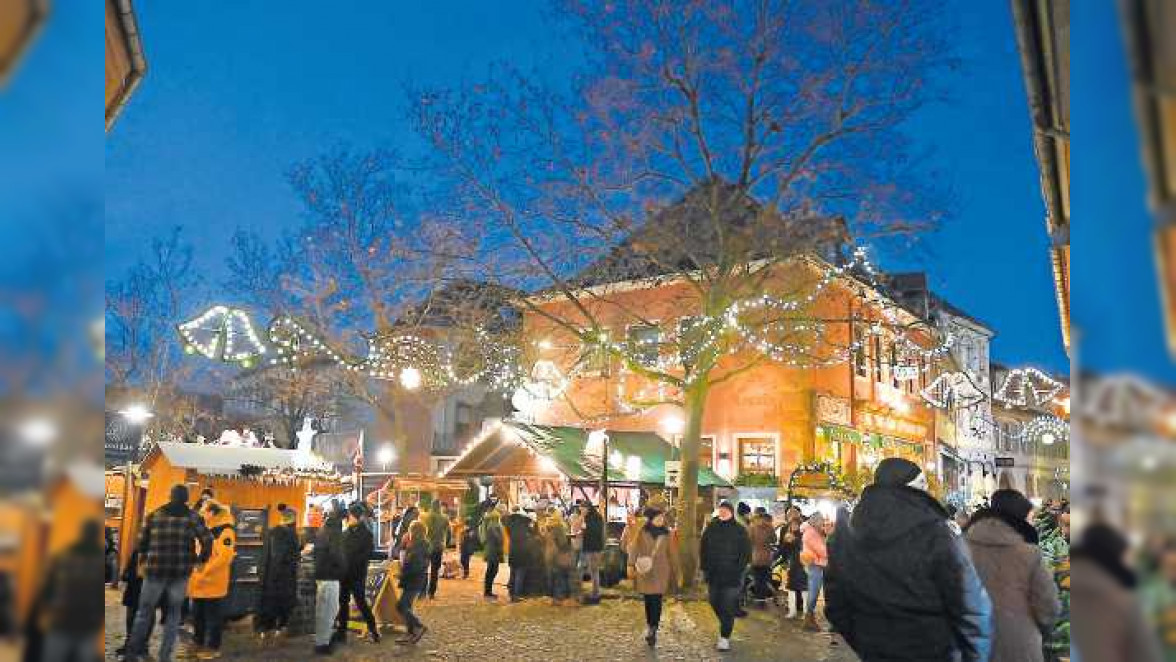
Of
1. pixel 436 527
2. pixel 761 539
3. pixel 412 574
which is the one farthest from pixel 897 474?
pixel 436 527

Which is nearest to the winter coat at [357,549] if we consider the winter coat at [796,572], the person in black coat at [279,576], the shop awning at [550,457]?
the person in black coat at [279,576]

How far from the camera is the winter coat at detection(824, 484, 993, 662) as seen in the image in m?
3.94

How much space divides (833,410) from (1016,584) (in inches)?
905

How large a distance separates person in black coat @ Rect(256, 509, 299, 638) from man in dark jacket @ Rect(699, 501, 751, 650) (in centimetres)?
460

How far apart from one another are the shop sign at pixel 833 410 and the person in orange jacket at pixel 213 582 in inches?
760

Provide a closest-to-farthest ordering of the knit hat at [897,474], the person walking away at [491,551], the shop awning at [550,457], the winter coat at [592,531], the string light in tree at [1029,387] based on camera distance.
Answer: the knit hat at [897,474]
the winter coat at [592,531]
the person walking away at [491,551]
the shop awning at [550,457]
the string light in tree at [1029,387]

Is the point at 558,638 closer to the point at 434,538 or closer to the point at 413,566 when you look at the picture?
the point at 413,566

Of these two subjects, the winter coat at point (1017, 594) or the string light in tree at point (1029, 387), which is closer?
the winter coat at point (1017, 594)

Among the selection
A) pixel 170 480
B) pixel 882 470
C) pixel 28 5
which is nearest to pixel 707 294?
pixel 170 480

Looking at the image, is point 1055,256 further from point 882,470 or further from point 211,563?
point 211,563

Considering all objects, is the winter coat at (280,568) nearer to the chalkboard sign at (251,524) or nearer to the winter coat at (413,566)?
the chalkboard sign at (251,524)

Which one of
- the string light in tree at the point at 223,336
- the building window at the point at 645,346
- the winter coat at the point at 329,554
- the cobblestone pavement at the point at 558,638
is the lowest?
the cobblestone pavement at the point at 558,638

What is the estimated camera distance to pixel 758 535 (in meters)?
14.9

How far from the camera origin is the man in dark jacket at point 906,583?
394cm
